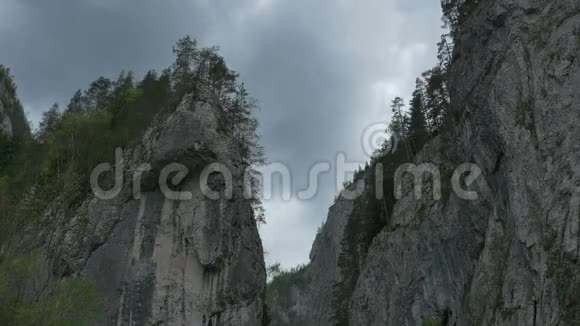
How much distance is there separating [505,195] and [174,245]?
50.8 feet

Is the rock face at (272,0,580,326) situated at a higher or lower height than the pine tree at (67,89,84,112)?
lower

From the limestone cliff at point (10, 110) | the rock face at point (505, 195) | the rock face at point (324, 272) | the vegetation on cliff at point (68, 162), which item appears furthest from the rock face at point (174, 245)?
the rock face at point (324, 272)

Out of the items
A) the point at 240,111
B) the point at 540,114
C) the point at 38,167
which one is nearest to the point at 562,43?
the point at 540,114

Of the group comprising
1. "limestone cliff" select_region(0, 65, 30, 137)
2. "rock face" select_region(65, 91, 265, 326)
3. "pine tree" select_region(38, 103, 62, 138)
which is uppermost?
"limestone cliff" select_region(0, 65, 30, 137)

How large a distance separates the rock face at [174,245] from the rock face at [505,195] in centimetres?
1138

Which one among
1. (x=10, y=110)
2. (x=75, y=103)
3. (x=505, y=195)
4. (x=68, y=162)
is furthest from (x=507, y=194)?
(x=10, y=110)

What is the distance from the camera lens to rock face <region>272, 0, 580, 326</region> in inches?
868

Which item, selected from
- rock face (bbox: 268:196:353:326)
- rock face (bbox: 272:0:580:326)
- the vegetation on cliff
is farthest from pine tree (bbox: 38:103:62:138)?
rock face (bbox: 268:196:353:326)

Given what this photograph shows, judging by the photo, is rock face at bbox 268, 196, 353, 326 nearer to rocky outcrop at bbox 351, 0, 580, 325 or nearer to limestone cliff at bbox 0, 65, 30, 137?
rocky outcrop at bbox 351, 0, 580, 325

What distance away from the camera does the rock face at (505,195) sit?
72.3ft

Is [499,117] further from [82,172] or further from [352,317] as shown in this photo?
[352,317]

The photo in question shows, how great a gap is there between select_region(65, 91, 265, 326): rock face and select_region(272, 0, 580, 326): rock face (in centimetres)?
1138

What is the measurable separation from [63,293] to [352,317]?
3120cm

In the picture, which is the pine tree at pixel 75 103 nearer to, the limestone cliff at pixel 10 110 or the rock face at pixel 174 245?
the limestone cliff at pixel 10 110
